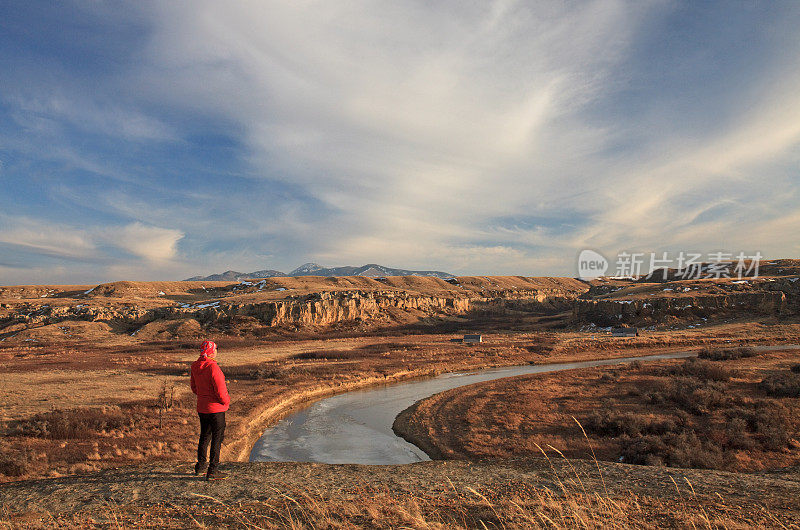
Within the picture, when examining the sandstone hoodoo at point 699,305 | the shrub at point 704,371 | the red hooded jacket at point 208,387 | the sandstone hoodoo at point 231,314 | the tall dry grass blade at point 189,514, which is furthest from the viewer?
the sandstone hoodoo at point 231,314

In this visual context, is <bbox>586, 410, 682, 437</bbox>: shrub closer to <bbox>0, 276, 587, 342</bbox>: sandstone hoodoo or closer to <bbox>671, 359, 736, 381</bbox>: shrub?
<bbox>671, 359, 736, 381</bbox>: shrub

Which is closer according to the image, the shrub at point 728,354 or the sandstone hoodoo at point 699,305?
the shrub at point 728,354

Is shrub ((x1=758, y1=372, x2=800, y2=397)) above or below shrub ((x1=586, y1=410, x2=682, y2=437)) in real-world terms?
above

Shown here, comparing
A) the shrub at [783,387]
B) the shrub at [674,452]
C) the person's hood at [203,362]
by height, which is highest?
the person's hood at [203,362]

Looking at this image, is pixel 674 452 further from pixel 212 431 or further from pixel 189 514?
pixel 189 514

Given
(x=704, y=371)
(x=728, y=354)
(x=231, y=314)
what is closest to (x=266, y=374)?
(x=704, y=371)

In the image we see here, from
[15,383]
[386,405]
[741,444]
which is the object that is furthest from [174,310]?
[741,444]

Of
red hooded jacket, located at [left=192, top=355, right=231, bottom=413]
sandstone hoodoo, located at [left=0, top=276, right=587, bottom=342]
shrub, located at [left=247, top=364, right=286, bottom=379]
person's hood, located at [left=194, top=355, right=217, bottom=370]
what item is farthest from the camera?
sandstone hoodoo, located at [left=0, top=276, right=587, bottom=342]

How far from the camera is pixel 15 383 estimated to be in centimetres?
2583

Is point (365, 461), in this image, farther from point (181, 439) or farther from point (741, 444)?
point (741, 444)

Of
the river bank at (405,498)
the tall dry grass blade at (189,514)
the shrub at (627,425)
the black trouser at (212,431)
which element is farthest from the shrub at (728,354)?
the tall dry grass blade at (189,514)

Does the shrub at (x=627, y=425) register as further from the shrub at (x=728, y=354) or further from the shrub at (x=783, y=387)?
the shrub at (x=728, y=354)

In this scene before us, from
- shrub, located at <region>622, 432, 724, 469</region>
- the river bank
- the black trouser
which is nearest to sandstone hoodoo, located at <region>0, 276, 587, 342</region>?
the river bank

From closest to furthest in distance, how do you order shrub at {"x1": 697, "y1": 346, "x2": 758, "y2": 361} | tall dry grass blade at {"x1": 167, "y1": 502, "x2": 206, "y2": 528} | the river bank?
1. tall dry grass blade at {"x1": 167, "y1": 502, "x2": 206, "y2": 528}
2. the river bank
3. shrub at {"x1": 697, "y1": 346, "x2": 758, "y2": 361}
